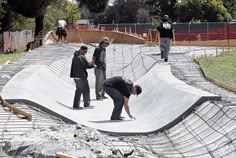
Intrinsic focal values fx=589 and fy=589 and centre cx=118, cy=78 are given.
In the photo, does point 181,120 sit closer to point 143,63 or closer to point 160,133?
point 160,133

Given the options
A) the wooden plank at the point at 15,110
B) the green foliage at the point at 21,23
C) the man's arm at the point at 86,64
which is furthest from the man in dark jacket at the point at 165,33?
the green foliage at the point at 21,23

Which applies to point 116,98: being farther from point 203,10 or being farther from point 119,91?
point 203,10

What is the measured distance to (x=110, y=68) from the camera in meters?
27.2

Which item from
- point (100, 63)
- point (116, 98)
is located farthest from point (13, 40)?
point (116, 98)

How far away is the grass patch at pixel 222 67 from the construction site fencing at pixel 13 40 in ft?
66.9

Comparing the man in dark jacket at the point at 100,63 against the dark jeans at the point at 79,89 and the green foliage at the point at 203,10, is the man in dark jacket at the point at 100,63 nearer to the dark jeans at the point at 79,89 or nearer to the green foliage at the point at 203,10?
the dark jeans at the point at 79,89

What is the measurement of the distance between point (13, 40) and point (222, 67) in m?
26.4

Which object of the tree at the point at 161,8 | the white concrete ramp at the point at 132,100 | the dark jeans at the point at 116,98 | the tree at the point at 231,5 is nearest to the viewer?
the white concrete ramp at the point at 132,100

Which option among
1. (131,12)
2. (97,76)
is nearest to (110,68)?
(97,76)

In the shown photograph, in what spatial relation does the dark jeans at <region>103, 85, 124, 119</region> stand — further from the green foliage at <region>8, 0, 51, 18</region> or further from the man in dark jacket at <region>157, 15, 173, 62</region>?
the green foliage at <region>8, 0, 51, 18</region>

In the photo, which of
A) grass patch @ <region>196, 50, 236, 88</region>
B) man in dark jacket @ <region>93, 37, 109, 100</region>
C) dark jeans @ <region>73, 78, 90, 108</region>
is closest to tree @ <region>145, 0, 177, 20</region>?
grass patch @ <region>196, 50, 236, 88</region>

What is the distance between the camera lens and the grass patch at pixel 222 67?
1748 cm

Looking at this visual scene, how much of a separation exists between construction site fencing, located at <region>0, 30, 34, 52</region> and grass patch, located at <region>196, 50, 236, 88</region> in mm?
20405

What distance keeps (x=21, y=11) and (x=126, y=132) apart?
33.1m
